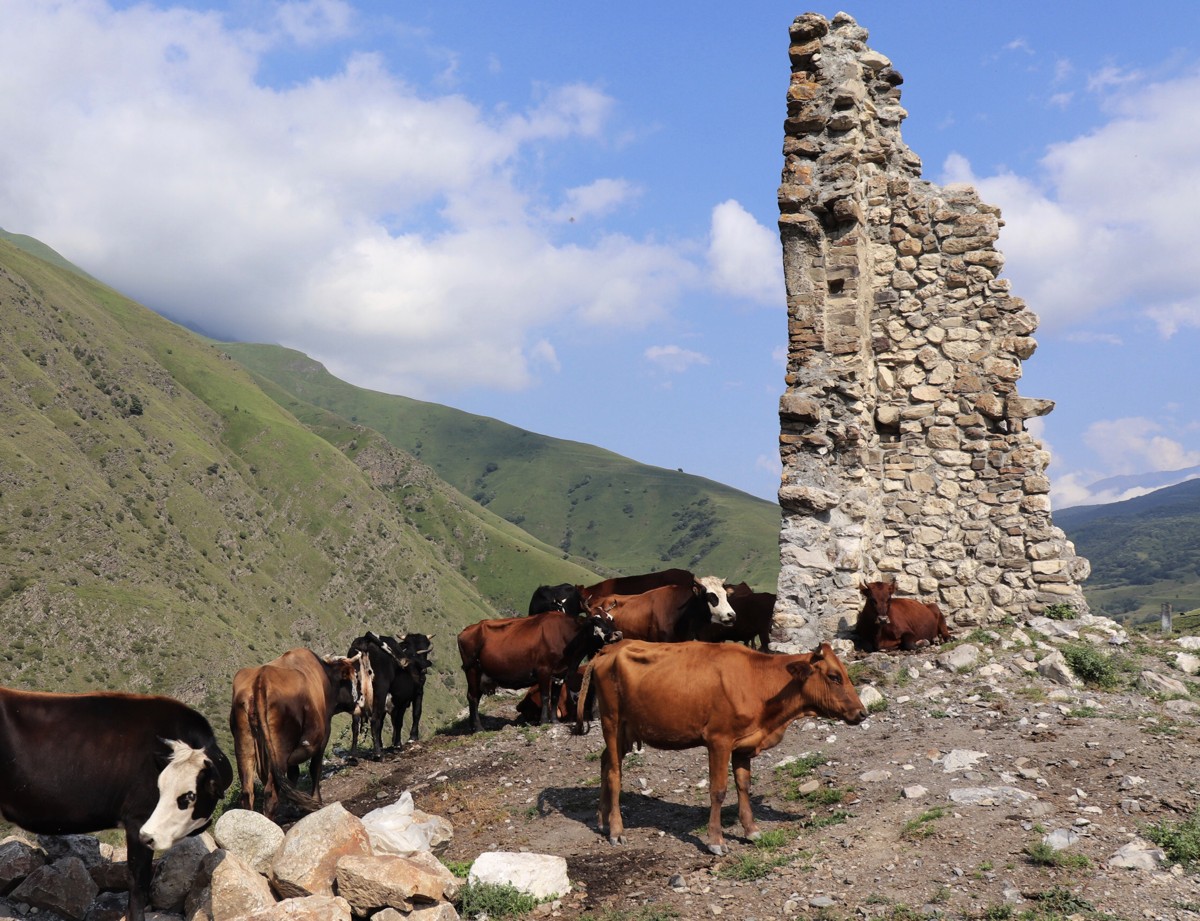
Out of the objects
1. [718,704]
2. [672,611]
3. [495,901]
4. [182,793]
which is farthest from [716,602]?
[182,793]

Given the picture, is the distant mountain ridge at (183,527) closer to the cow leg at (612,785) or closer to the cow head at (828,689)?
the cow leg at (612,785)

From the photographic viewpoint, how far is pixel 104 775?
702 centimetres

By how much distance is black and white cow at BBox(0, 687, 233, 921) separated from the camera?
6871 millimetres

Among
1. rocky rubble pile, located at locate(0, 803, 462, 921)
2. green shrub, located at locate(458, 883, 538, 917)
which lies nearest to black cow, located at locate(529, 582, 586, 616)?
rocky rubble pile, located at locate(0, 803, 462, 921)

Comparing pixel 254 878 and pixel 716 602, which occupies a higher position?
pixel 716 602

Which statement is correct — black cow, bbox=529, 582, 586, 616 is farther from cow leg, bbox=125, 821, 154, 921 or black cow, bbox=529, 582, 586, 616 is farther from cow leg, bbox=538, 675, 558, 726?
cow leg, bbox=125, 821, 154, 921

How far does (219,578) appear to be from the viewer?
77.2m

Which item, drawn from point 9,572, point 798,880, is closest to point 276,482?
point 9,572

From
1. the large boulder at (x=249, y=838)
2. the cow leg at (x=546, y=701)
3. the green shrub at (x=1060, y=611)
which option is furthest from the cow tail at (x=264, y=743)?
the green shrub at (x=1060, y=611)

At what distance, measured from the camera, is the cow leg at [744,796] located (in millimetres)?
7777

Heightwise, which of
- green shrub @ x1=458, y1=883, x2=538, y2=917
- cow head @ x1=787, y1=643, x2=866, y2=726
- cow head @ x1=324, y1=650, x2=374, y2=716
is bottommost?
green shrub @ x1=458, y1=883, x2=538, y2=917

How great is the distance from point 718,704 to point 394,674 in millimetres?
7475

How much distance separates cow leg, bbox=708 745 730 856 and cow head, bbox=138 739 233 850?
368 centimetres

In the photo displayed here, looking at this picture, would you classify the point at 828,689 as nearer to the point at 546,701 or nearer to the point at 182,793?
the point at 182,793
